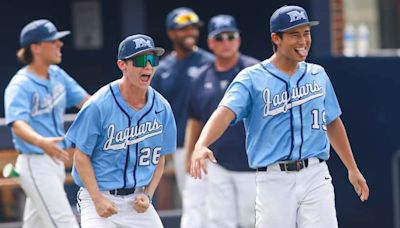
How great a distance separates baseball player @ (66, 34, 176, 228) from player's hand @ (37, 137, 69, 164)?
85 cm

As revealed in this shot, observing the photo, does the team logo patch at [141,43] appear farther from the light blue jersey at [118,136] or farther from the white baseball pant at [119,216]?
the white baseball pant at [119,216]

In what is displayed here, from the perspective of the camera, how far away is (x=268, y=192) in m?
6.51

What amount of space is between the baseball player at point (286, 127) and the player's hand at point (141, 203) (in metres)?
0.46

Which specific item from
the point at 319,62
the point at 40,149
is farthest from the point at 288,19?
the point at 319,62

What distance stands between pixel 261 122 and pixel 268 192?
39 cm

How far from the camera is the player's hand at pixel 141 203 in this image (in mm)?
6340

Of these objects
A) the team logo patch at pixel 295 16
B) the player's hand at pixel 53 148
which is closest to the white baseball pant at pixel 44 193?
the player's hand at pixel 53 148

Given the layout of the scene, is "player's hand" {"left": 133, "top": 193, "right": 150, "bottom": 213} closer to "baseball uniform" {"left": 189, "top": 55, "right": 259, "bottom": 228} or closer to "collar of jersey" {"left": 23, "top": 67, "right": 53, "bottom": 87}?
"collar of jersey" {"left": 23, "top": 67, "right": 53, "bottom": 87}

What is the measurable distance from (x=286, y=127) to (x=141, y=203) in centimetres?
90

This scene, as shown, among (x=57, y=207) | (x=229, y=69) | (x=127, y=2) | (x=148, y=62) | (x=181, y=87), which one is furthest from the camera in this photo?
(x=127, y=2)

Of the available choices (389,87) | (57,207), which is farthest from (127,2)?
(57,207)

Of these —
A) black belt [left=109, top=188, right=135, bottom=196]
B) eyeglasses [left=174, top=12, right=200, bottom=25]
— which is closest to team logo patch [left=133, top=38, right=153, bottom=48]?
black belt [left=109, top=188, right=135, bottom=196]

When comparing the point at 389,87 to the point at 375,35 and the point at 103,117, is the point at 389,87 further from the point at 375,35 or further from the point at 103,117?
the point at 375,35

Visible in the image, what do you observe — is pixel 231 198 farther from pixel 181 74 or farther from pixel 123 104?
pixel 123 104
